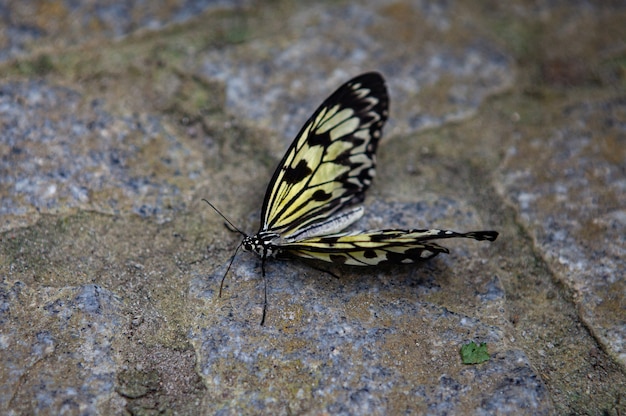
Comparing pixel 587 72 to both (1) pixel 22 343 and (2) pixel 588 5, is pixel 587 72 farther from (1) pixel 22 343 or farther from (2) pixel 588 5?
(1) pixel 22 343

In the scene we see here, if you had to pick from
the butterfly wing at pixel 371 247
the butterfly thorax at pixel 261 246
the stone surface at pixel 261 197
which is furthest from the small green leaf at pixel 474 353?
the butterfly thorax at pixel 261 246

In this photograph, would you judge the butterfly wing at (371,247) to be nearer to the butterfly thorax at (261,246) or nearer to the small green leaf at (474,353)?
the butterfly thorax at (261,246)

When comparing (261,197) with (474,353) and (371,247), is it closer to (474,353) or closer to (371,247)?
(371,247)

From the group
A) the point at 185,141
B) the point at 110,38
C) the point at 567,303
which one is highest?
the point at 110,38

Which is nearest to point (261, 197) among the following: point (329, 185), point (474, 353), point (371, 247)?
point (329, 185)

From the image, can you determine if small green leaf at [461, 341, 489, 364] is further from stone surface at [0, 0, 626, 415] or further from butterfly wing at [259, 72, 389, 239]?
butterfly wing at [259, 72, 389, 239]

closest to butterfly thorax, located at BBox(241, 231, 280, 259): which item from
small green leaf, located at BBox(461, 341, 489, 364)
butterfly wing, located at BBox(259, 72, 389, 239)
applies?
butterfly wing, located at BBox(259, 72, 389, 239)

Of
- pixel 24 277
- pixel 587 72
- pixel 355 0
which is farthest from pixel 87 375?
pixel 587 72
